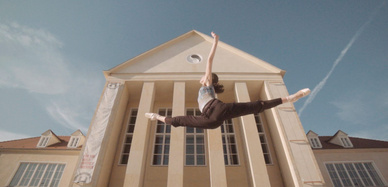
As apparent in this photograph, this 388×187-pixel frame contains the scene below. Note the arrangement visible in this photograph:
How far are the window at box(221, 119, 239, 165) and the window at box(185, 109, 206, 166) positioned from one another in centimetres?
124

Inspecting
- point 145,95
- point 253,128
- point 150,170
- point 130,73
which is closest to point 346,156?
point 253,128

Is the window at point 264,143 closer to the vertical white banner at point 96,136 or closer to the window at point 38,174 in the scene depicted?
the vertical white banner at point 96,136

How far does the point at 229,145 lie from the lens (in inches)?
421

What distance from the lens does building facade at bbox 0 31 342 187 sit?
819 centimetres

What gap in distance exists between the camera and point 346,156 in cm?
1509

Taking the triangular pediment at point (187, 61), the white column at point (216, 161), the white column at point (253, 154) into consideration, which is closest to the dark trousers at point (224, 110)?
the white column at point (216, 161)

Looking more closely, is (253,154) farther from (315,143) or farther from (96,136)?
(315,143)

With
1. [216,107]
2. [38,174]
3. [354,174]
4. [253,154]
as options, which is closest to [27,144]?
[38,174]

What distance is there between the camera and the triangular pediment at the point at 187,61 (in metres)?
11.8

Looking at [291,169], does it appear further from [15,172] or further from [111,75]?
[15,172]

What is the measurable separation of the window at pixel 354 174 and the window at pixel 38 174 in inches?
798

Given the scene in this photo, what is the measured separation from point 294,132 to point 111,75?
10743 mm

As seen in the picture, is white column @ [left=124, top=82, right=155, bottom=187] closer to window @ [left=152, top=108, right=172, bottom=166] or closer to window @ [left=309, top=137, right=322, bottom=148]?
window @ [left=152, top=108, right=172, bottom=166]

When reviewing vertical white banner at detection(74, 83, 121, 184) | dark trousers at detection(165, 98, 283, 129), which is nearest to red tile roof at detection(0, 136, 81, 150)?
vertical white banner at detection(74, 83, 121, 184)
